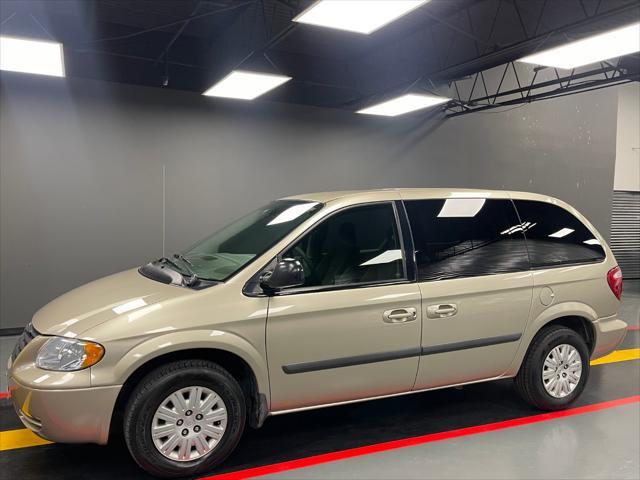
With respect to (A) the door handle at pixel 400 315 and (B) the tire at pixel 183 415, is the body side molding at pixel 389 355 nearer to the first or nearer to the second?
(A) the door handle at pixel 400 315

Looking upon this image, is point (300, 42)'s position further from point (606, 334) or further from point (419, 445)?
point (419, 445)

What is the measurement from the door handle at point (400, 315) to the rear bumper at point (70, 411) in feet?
5.04

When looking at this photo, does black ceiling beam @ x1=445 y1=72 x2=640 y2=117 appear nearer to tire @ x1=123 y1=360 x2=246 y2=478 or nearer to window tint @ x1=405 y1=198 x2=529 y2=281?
window tint @ x1=405 y1=198 x2=529 y2=281

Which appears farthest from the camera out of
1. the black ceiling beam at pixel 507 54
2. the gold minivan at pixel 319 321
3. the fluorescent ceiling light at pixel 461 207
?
the black ceiling beam at pixel 507 54

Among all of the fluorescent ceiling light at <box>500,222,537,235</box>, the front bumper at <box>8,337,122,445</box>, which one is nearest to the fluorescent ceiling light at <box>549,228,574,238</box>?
the fluorescent ceiling light at <box>500,222,537,235</box>

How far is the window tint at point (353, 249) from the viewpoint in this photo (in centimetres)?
306

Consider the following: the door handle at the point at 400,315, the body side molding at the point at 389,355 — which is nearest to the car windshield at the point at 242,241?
the body side molding at the point at 389,355

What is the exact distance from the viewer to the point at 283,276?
9.14ft

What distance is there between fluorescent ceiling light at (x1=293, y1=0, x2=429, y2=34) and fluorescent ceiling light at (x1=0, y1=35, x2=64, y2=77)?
2526 millimetres

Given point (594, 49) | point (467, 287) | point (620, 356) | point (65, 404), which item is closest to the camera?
point (65, 404)

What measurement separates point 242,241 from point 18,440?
1889mm

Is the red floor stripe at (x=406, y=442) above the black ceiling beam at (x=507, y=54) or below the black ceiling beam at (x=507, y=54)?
below

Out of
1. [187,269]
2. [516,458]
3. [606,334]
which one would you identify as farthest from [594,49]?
[187,269]

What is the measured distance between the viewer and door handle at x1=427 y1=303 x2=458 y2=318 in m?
3.18
